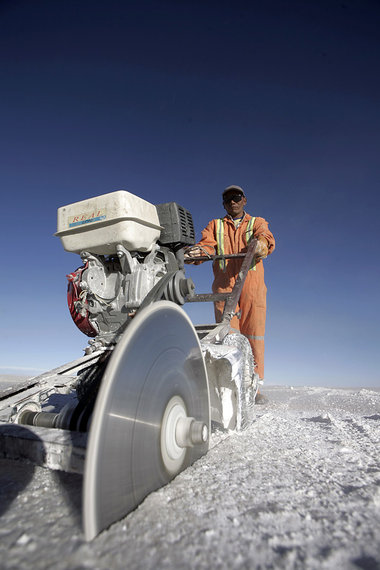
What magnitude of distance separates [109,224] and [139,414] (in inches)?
66.7

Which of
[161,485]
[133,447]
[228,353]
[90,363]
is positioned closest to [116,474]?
[133,447]

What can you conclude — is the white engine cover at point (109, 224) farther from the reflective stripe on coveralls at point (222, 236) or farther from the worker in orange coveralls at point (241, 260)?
the reflective stripe on coveralls at point (222, 236)

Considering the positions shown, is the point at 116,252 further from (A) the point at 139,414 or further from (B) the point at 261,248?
(A) the point at 139,414

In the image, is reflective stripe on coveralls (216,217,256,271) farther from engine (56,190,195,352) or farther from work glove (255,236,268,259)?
engine (56,190,195,352)

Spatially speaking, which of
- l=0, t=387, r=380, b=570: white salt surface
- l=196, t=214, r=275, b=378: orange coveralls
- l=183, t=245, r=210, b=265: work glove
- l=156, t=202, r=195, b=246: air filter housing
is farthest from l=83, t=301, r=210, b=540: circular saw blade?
l=196, t=214, r=275, b=378: orange coveralls

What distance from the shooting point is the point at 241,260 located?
387cm

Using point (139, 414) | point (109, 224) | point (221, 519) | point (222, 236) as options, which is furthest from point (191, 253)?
point (221, 519)

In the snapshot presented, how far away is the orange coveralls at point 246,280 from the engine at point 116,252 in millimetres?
926

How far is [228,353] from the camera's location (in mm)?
1860

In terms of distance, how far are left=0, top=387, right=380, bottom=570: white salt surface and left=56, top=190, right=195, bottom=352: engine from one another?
1.14 m

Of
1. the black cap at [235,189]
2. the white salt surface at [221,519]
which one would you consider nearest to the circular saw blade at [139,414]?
the white salt surface at [221,519]

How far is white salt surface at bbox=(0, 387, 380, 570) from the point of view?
0.75 meters

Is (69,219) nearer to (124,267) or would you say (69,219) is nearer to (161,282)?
(124,267)

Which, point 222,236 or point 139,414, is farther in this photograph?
point 222,236
